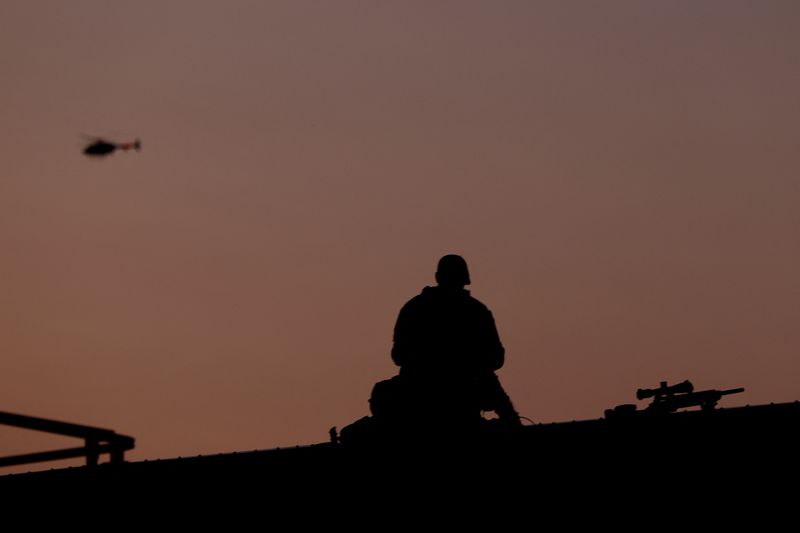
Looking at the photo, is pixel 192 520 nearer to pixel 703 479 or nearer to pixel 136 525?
pixel 136 525

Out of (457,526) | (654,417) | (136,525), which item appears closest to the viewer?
(457,526)

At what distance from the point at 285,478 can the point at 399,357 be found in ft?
6.89

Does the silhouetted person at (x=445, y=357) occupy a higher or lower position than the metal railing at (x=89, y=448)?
higher

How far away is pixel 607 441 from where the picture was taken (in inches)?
609

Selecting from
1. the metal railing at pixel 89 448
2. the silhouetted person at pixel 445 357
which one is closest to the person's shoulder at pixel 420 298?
the silhouetted person at pixel 445 357

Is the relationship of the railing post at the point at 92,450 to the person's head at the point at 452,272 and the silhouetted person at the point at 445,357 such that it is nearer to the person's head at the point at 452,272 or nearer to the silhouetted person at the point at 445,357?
the silhouetted person at the point at 445,357

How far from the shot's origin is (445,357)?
14.1 m

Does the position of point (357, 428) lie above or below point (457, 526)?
above

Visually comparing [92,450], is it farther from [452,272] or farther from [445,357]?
[452,272]

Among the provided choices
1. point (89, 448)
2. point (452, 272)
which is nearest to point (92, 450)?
point (89, 448)

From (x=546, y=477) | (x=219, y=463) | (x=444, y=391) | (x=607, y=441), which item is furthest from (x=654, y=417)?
(x=219, y=463)

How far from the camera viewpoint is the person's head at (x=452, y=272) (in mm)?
13945

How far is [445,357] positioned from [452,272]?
0.83 meters

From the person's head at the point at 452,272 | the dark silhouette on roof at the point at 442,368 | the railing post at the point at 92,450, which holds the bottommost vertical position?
the railing post at the point at 92,450
